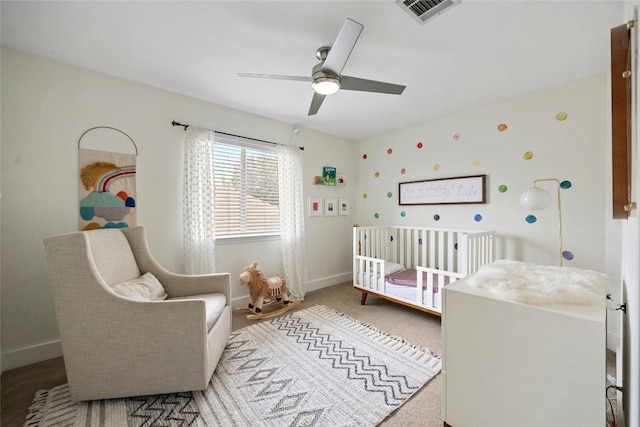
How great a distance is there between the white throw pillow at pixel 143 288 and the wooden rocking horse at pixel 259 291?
0.89m

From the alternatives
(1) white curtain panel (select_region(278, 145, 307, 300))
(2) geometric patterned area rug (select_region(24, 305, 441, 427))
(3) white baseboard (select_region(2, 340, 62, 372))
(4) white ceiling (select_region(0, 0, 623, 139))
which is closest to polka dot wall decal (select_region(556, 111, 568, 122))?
(4) white ceiling (select_region(0, 0, 623, 139))

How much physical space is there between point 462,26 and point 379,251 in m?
2.51

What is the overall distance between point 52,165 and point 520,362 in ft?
10.4

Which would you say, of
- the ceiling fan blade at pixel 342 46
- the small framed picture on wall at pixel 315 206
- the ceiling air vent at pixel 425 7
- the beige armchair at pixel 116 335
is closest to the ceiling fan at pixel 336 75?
the ceiling fan blade at pixel 342 46

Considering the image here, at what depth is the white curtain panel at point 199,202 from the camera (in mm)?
2584

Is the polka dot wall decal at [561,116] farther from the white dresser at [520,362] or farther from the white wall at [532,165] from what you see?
the white dresser at [520,362]

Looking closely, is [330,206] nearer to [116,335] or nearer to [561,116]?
[561,116]

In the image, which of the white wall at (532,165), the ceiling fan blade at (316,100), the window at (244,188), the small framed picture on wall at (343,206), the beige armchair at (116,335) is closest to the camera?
the beige armchair at (116,335)

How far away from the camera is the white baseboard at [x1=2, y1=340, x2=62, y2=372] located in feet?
6.06

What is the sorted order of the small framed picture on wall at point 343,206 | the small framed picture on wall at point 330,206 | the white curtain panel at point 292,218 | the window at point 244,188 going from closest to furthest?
1. the window at point 244,188
2. the white curtain panel at point 292,218
3. the small framed picture on wall at point 330,206
4. the small framed picture on wall at point 343,206

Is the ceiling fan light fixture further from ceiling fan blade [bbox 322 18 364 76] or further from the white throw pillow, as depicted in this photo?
the white throw pillow

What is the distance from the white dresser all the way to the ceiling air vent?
1.50 metres

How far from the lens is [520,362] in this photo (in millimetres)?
976

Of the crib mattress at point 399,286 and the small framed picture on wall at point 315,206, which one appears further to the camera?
the small framed picture on wall at point 315,206
